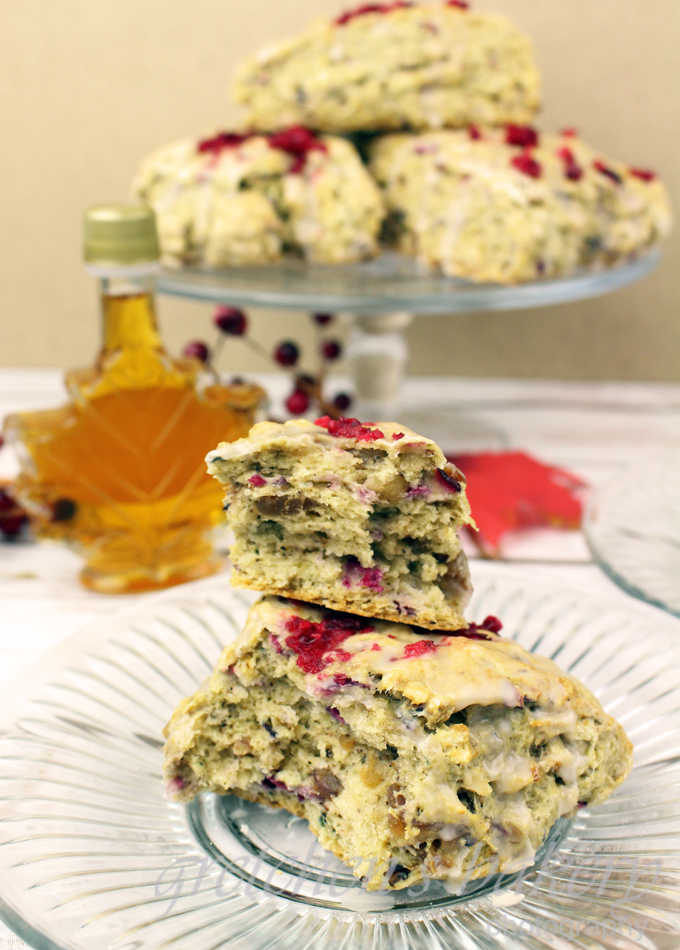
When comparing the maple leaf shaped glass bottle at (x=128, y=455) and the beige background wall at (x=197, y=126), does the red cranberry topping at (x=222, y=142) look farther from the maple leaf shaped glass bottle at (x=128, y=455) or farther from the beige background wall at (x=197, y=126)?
the beige background wall at (x=197, y=126)

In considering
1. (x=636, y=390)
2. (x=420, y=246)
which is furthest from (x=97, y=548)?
(x=636, y=390)

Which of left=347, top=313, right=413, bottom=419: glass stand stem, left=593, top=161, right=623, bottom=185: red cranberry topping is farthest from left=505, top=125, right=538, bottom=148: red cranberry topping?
left=347, top=313, right=413, bottom=419: glass stand stem

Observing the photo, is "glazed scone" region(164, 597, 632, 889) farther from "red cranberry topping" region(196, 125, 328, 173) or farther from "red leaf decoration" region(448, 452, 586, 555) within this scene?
"red cranberry topping" region(196, 125, 328, 173)

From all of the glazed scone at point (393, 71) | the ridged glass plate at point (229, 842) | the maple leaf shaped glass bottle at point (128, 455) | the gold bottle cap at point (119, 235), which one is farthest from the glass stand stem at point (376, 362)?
the ridged glass plate at point (229, 842)

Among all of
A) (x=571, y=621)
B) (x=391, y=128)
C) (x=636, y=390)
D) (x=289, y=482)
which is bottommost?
(x=636, y=390)

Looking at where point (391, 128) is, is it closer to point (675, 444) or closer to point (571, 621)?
point (675, 444)
